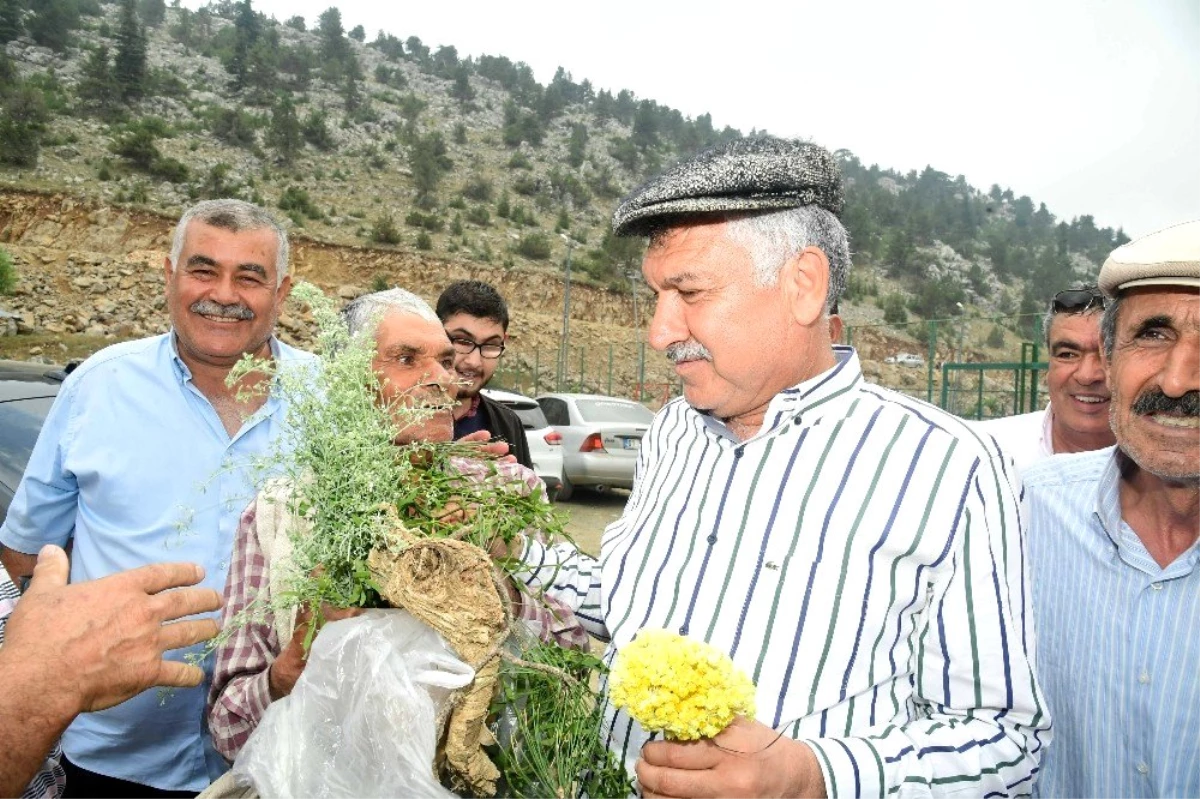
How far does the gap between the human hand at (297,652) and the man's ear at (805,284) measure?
1.12 meters

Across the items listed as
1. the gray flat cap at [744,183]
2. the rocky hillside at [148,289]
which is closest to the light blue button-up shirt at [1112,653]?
the gray flat cap at [744,183]

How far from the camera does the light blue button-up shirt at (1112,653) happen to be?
1768 mm

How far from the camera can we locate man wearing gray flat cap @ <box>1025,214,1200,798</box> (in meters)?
1.78

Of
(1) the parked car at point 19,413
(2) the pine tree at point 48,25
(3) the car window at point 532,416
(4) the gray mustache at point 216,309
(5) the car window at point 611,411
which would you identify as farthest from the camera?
(2) the pine tree at point 48,25

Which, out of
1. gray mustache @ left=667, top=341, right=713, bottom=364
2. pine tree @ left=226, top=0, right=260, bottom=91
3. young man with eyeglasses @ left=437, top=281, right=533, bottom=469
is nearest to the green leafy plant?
gray mustache @ left=667, top=341, right=713, bottom=364

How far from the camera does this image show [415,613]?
139 cm

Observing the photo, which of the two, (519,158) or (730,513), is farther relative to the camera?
(519,158)

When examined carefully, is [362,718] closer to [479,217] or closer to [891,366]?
[891,366]

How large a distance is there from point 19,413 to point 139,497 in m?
2.21

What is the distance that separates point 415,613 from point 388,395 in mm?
874

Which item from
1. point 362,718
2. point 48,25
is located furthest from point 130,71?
point 362,718

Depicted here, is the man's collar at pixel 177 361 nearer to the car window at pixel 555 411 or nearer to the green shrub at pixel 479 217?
the car window at pixel 555 411

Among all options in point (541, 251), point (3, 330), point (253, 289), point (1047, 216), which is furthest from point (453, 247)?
point (1047, 216)

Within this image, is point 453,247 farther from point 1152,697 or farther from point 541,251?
point 1152,697
